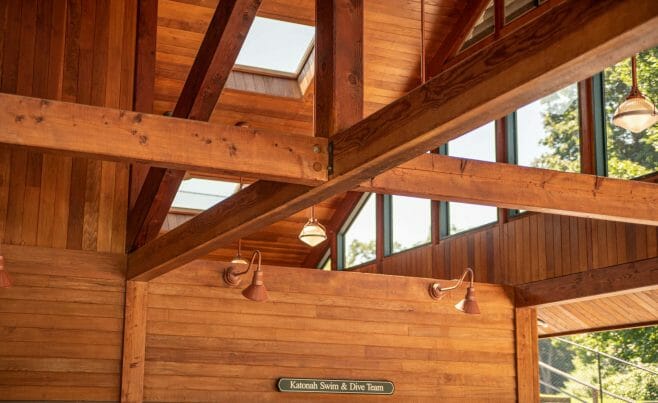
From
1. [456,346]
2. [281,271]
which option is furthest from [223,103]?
[456,346]

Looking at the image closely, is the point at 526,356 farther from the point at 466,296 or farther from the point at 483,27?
the point at 483,27

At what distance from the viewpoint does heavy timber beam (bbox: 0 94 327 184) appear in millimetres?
4461

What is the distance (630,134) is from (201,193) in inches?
248

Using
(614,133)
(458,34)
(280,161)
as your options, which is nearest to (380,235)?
(458,34)

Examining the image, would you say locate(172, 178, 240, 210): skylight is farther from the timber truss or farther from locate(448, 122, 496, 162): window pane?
the timber truss

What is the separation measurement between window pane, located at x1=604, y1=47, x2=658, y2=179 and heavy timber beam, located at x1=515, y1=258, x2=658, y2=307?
3.07ft

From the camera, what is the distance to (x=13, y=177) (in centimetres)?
838

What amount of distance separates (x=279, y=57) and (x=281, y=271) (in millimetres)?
3664

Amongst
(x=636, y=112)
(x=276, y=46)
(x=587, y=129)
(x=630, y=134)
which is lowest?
(x=636, y=112)

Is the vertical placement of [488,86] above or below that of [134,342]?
above

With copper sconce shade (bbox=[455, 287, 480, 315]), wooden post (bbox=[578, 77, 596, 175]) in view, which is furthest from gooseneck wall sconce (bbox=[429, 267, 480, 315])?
wooden post (bbox=[578, 77, 596, 175])

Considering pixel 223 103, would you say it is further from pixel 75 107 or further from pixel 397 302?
pixel 75 107

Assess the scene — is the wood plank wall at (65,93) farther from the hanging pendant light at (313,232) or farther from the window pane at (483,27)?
the window pane at (483,27)

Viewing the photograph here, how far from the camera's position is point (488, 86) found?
12.1 ft
